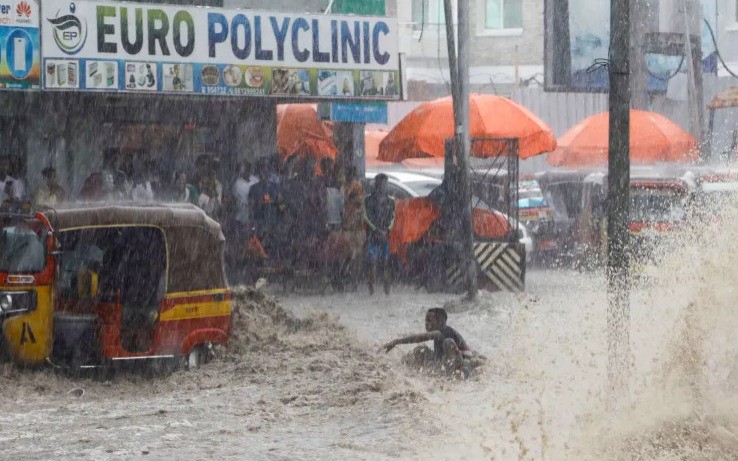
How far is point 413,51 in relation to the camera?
42344mm

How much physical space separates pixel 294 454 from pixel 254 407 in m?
1.59

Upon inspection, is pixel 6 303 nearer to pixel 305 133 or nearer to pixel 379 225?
pixel 379 225

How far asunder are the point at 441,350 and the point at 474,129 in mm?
10245

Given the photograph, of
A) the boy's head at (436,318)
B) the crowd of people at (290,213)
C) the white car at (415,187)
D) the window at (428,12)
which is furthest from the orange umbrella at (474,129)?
the window at (428,12)

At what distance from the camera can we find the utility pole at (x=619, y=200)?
9.01 m

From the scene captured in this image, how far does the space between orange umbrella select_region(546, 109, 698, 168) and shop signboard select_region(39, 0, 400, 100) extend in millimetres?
8652

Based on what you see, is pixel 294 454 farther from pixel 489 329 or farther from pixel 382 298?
pixel 382 298

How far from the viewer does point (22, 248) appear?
36.4ft

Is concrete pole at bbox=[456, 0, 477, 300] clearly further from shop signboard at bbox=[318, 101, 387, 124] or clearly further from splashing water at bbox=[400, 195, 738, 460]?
splashing water at bbox=[400, 195, 738, 460]

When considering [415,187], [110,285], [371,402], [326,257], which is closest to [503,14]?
[415,187]

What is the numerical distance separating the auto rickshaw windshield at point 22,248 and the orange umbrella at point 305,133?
1476cm

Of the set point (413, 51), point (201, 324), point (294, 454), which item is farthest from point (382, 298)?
point (413, 51)

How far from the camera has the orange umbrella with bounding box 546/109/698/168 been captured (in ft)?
86.5

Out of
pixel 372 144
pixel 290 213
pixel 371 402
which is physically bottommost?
pixel 371 402
